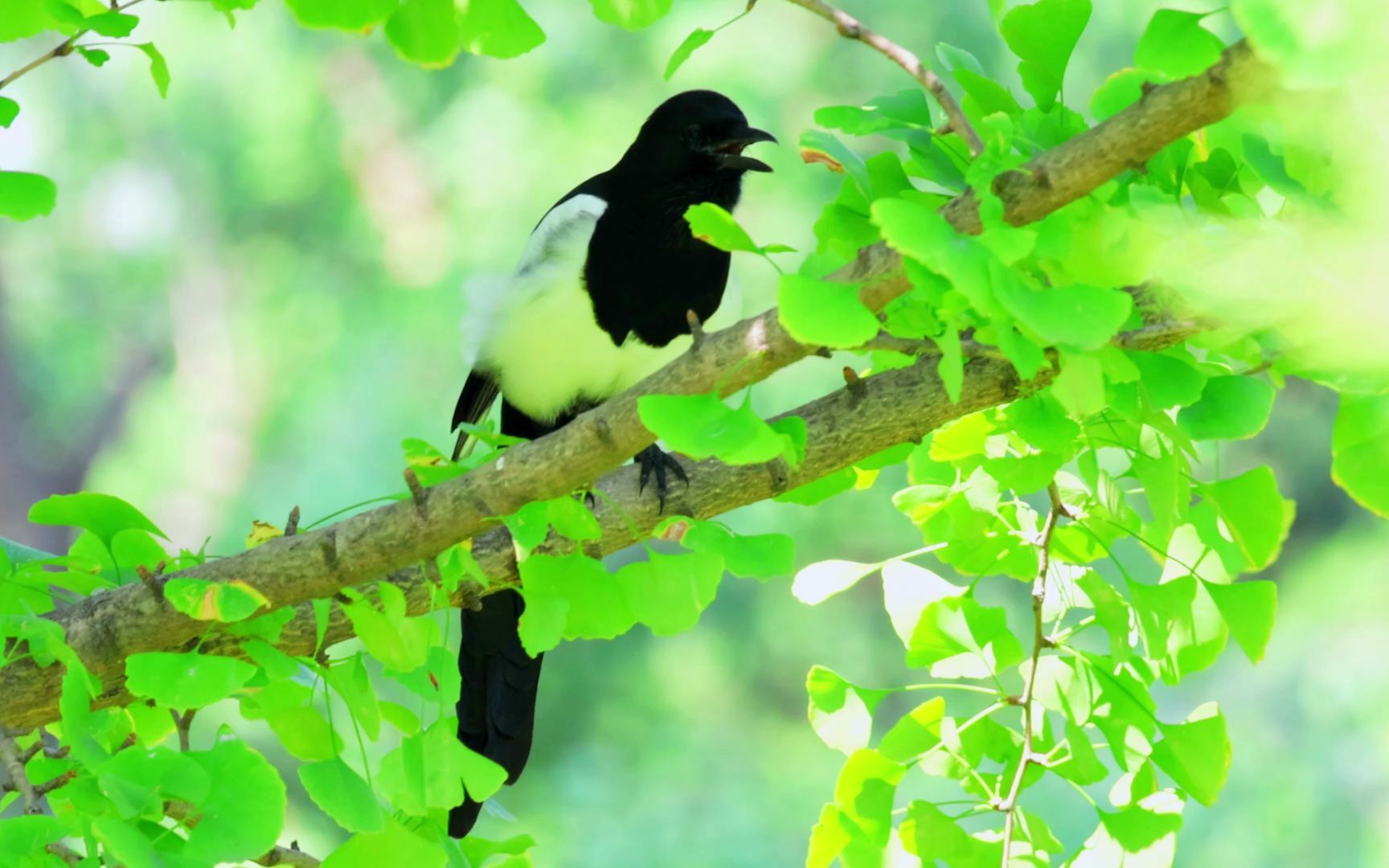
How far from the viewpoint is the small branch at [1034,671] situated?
0.54m

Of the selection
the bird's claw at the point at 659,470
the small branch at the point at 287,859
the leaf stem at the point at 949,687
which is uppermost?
the small branch at the point at 287,859

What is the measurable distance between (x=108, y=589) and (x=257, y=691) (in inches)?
6.8

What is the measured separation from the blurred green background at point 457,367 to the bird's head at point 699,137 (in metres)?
1.01

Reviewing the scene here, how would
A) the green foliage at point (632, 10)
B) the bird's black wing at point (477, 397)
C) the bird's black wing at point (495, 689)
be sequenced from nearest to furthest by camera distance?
the green foliage at point (632, 10), the bird's black wing at point (495, 689), the bird's black wing at point (477, 397)

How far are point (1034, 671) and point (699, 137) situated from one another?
2.41ft

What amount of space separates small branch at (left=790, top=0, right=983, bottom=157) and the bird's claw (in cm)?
19

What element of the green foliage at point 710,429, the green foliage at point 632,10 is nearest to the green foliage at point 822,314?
the green foliage at point 710,429

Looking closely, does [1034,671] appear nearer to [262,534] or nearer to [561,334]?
[262,534]

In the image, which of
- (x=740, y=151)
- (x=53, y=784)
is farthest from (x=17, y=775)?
(x=740, y=151)

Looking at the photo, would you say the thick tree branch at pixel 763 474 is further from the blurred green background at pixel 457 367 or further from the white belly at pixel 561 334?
the blurred green background at pixel 457 367

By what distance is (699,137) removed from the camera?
1.21 m

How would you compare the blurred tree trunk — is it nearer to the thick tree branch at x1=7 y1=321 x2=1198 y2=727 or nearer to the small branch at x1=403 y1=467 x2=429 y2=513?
the thick tree branch at x1=7 y1=321 x2=1198 y2=727

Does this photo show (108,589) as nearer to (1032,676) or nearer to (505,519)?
(505,519)

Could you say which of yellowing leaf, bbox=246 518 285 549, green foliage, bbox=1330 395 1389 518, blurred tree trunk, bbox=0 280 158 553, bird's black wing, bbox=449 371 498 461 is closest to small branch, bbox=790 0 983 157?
green foliage, bbox=1330 395 1389 518
